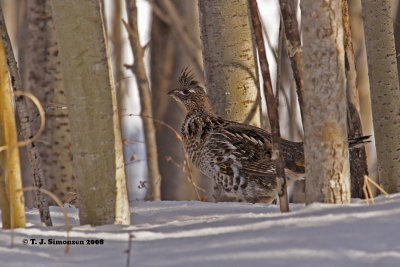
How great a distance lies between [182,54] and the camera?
36.1ft

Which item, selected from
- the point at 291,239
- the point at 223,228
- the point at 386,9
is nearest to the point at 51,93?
the point at 386,9

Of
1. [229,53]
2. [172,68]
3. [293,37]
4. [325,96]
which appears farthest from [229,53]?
[172,68]

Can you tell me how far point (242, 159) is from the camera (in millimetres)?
6051

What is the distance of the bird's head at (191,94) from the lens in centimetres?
666

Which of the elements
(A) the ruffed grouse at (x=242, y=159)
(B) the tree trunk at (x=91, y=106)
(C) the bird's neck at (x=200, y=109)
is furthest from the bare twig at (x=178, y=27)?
(B) the tree trunk at (x=91, y=106)

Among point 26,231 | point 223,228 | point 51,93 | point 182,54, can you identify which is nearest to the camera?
point 223,228

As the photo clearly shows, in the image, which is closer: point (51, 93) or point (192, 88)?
point (192, 88)

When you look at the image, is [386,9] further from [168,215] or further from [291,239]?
[291,239]

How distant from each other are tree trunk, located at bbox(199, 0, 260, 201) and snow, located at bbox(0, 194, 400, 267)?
7.38ft

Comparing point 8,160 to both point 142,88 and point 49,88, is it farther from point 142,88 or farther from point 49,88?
point 142,88

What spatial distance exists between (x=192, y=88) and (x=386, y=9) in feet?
7.57

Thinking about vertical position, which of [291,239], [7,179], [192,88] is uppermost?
[192,88]

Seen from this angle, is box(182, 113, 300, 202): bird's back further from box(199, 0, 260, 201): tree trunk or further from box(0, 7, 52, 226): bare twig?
box(0, 7, 52, 226): bare twig

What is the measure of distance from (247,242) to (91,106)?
1.51 meters
